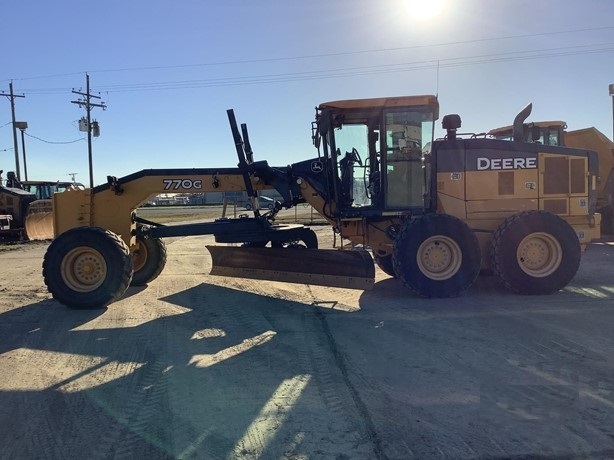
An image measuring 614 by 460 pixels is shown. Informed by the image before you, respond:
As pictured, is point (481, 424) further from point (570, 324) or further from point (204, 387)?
point (570, 324)

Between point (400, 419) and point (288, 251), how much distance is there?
473 centimetres

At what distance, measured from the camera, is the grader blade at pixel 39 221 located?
62.0 feet

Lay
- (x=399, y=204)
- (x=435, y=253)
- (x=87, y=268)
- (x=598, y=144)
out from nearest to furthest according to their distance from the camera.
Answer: (x=87, y=268)
(x=435, y=253)
(x=399, y=204)
(x=598, y=144)

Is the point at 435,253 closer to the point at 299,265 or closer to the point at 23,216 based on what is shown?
the point at 299,265

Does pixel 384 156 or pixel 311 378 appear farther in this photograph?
pixel 384 156

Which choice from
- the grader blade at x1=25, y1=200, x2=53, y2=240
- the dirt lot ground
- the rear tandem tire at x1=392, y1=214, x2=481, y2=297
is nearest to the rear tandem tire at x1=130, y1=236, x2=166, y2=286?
the dirt lot ground

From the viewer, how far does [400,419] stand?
3707mm

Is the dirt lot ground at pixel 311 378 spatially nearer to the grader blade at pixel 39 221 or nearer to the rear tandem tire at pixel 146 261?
the rear tandem tire at pixel 146 261

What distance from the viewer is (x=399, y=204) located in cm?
818

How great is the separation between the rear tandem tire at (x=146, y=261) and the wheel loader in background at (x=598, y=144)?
869 centimetres

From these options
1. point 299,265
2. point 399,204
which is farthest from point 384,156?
point 299,265

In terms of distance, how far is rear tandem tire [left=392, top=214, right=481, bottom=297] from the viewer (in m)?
7.56

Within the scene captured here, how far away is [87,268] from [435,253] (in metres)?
5.15

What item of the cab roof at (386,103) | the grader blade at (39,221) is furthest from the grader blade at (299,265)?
the grader blade at (39,221)
